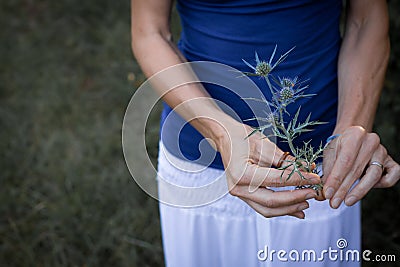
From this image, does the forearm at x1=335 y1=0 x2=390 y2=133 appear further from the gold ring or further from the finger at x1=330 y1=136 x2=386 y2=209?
the gold ring

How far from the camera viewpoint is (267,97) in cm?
118

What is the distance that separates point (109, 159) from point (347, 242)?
5.04 ft

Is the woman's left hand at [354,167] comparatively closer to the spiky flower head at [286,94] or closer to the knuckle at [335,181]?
the knuckle at [335,181]

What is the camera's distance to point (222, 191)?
1.28m

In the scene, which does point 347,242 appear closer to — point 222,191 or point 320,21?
point 222,191

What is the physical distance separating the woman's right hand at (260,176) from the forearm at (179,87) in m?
0.05

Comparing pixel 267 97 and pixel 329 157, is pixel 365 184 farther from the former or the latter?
pixel 267 97

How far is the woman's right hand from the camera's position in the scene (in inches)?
38.6

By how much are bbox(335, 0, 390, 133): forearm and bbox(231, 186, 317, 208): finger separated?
0.23 meters

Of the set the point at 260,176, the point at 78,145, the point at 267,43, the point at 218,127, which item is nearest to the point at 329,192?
the point at 260,176

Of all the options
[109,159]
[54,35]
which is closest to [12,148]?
[109,159]

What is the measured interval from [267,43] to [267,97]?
12cm

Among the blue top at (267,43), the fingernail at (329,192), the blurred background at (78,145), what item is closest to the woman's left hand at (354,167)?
the fingernail at (329,192)

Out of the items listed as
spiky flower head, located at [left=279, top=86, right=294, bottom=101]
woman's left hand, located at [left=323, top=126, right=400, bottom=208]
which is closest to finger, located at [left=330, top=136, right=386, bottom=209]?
woman's left hand, located at [left=323, top=126, right=400, bottom=208]
